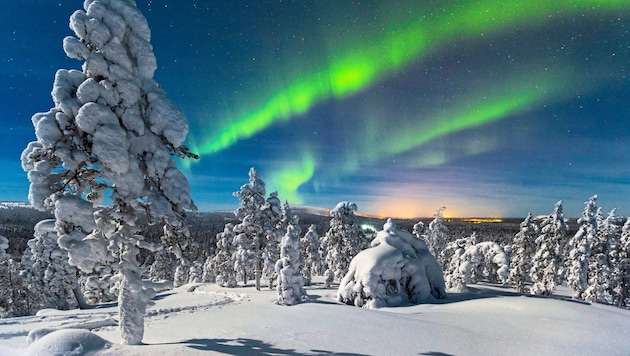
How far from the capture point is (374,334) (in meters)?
12.8

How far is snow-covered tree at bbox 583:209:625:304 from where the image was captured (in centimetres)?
3672

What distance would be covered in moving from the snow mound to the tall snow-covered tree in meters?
1.64

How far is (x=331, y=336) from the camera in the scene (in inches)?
476

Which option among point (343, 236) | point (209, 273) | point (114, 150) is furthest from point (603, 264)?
point (209, 273)

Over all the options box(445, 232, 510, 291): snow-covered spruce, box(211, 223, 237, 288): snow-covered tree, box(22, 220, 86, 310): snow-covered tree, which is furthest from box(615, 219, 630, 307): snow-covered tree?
box(22, 220, 86, 310): snow-covered tree

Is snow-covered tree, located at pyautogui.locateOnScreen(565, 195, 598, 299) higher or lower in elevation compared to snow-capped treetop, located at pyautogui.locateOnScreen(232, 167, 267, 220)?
lower

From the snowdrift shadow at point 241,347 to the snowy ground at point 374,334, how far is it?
3cm

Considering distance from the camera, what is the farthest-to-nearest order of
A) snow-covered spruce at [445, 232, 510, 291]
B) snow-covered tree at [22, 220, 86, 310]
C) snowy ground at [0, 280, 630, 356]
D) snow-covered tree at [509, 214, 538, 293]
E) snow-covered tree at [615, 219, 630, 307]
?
snow-covered tree at [509, 214, 538, 293]
snow-covered tree at [615, 219, 630, 307]
snow-covered spruce at [445, 232, 510, 291]
snow-covered tree at [22, 220, 86, 310]
snowy ground at [0, 280, 630, 356]

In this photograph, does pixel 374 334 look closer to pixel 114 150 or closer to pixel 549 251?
pixel 114 150

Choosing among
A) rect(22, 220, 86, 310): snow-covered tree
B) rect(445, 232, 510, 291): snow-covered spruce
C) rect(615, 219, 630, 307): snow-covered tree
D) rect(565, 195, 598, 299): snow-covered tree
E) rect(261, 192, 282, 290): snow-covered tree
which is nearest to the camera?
rect(22, 220, 86, 310): snow-covered tree

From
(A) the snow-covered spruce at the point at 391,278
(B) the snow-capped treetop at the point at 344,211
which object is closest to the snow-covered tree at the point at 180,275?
(B) the snow-capped treetop at the point at 344,211

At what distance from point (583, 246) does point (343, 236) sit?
2618 cm

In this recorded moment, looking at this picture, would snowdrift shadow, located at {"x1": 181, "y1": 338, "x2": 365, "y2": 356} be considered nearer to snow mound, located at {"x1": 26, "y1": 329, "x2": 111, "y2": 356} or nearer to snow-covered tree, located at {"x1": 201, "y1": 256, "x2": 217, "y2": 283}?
snow mound, located at {"x1": 26, "y1": 329, "x2": 111, "y2": 356}

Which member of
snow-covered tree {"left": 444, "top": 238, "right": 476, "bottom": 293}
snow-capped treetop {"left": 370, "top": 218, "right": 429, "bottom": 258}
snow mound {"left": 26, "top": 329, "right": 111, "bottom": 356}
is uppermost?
snow-capped treetop {"left": 370, "top": 218, "right": 429, "bottom": 258}
